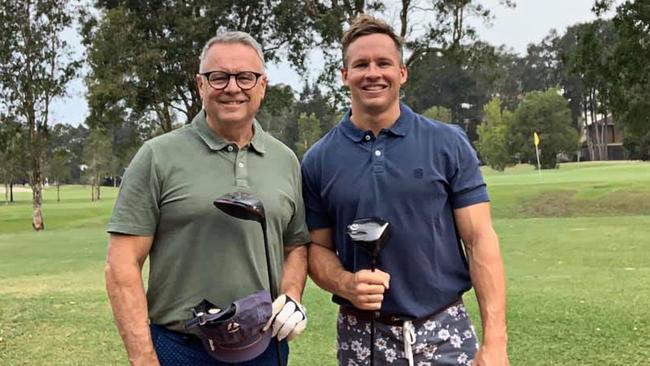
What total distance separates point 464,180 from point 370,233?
0.48m

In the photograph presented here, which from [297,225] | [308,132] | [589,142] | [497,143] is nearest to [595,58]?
[297,225]

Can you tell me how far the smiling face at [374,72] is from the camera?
2.96 m

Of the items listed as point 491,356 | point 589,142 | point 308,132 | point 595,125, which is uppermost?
point 308,132

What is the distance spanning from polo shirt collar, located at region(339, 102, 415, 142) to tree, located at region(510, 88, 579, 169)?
211 ft

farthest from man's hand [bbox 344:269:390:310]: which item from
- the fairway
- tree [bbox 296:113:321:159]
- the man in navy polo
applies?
tree [bbox 296:113:321:159]

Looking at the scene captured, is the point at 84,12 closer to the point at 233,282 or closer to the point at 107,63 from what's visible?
the point at 107,63

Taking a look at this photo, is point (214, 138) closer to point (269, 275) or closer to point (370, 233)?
point (269, 275)

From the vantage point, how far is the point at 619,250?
13273mm

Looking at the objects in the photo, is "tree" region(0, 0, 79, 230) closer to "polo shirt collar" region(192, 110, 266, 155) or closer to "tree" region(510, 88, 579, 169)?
"polo shirt collar" region(192, 110, 266, 155)

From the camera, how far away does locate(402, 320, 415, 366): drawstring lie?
2.91m

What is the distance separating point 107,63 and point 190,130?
2686 centimetres

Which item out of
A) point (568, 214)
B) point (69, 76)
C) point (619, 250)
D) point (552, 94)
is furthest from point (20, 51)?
point (552, 94)

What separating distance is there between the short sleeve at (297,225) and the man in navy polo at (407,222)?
4.6 inches

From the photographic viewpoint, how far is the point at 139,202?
2766 millimetres
